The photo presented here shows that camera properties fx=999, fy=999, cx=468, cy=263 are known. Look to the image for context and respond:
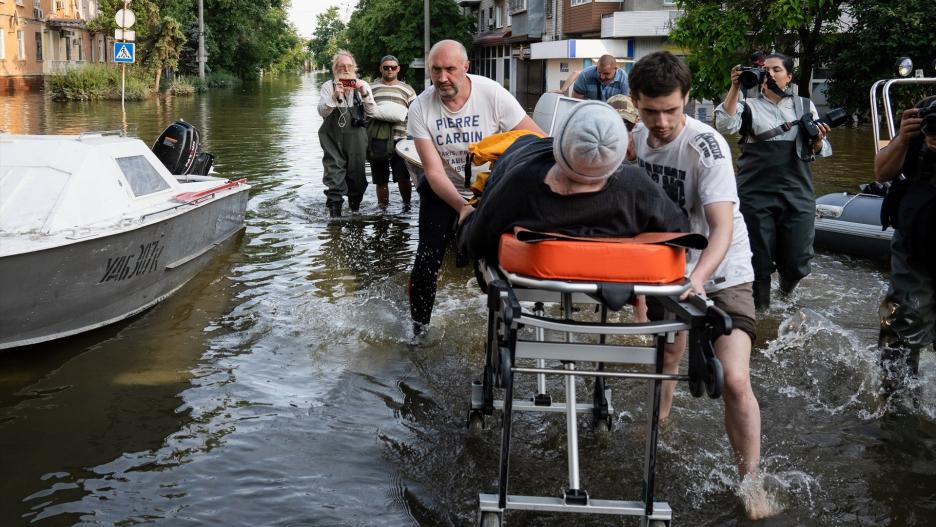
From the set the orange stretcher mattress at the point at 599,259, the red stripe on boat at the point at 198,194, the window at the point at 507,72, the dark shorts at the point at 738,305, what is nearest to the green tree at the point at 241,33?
the window at the point at 507,72

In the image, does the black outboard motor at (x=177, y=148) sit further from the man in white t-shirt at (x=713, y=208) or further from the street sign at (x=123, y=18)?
the street sign at (x=123, y=18)

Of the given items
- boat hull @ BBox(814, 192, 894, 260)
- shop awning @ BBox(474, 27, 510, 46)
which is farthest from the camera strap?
shop awning @ BBox(474, 27, 510, 46)

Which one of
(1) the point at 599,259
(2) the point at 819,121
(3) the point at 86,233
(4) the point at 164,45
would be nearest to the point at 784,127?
(2) the point at 819,121

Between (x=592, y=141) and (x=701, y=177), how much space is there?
961mm

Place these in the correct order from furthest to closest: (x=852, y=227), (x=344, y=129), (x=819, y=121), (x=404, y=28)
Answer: (x=404, y=28) < (x=344, y=129) < (x=852, y=227) < (x=819, y=121)

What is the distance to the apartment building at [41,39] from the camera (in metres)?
49.1

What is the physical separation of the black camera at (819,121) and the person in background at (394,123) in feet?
18.6

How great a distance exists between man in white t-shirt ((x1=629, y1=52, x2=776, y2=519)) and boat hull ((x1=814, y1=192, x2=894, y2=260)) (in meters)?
5.94

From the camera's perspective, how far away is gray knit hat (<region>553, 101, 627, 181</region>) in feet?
11.1

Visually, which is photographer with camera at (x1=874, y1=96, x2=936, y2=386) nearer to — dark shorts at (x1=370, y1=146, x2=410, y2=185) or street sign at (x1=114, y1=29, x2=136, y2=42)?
dark shorts at (x1=370, y1=146, x2=410, y2=185)

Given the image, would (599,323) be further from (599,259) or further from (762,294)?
(762,294)

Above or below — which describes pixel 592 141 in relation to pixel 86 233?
above

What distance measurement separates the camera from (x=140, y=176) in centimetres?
812

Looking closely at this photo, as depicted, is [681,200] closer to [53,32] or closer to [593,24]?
[593,24]
